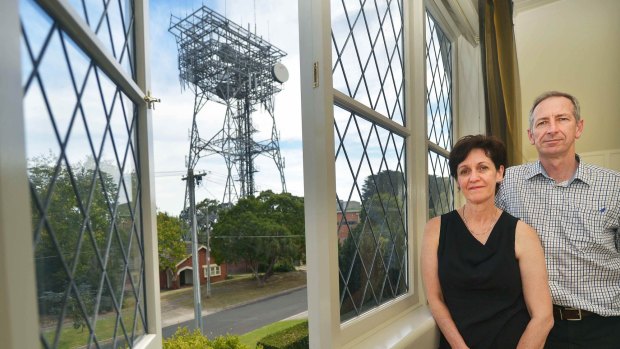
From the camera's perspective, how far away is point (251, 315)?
657cm

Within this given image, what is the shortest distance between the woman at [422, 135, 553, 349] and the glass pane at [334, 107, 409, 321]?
245mm

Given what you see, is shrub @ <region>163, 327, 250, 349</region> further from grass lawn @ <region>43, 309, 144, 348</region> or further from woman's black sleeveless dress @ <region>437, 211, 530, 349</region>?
woman's black sleeveless dress @ <region>437, 211, 530, 349</region>

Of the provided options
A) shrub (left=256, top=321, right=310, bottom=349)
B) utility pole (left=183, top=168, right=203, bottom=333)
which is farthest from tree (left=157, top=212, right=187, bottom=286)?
shrub (left=256, top=321, right=310, bottom=349)

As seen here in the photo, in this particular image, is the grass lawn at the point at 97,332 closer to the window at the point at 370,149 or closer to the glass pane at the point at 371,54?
the window at the point at 370,149

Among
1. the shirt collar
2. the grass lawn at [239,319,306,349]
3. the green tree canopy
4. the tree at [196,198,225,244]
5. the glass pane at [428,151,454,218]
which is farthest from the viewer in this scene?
the tree at [196,198,225,244]

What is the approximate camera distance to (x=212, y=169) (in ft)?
21.1

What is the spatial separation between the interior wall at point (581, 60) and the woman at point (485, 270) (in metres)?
1.79

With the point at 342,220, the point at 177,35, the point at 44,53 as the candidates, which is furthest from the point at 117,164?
the point at 177,35

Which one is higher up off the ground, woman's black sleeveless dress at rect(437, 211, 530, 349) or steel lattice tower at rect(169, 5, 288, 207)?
steel lattice tower at rect(169, 5, 288, 207)

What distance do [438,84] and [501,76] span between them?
37 cm

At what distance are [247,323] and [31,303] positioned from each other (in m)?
6.55

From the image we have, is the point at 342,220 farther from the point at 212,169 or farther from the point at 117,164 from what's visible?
the point at 212,169

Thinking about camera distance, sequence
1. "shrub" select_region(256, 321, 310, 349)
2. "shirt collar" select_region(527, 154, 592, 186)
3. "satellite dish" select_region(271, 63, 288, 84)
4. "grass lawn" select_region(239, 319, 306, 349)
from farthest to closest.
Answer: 1. "satellite dish" select_region(271, 63, 288, 84)
2. "grass lawn" select_region(239, 319, 306, 349)
3. "shrub" select_region(256, 321, 310, 349)
4. "shirt collar" select_region(527, 154, 592, 186)

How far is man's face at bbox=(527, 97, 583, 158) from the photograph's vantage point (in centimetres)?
117
